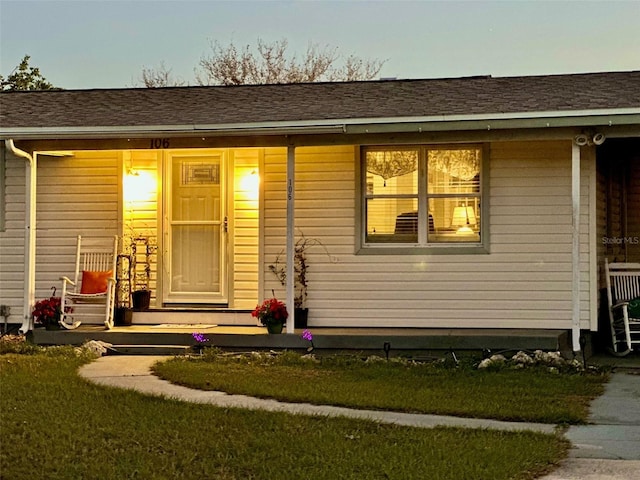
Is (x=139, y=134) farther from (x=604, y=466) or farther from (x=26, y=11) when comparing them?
(x=604, y=466)

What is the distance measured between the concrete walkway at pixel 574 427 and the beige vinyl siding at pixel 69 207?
2551mm

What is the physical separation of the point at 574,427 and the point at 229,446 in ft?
8.56

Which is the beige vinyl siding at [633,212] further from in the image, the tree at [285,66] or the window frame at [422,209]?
the tree at [285,66]

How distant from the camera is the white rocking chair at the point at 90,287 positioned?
1012 cm

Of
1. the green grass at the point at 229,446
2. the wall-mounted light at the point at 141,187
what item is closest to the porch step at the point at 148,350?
the wall-mounted light at the point at 141,187

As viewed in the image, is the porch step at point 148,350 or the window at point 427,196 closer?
the porch step at point 148,350

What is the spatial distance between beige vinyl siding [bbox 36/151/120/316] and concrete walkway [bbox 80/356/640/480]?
2551mm

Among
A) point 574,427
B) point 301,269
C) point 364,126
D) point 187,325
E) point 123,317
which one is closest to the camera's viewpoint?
point 574,427

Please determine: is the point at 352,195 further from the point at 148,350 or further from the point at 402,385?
the point at 402,385

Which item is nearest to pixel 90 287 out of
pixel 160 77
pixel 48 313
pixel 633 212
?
pixel 48 313

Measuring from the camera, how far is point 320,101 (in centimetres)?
1055

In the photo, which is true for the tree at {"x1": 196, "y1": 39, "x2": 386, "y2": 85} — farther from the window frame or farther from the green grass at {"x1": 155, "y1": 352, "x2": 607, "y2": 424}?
the green grass at {"x1": 155, "y1": 352, "x2": 607, "y2": 424}

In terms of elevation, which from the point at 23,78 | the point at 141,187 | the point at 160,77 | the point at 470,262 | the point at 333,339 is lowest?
the point at 333,339

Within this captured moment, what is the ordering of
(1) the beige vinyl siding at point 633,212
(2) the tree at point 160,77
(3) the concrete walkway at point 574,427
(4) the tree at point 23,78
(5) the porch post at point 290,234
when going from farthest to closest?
(2) the tree at point 160,77 < (4) the tree at point 23,78 < (1) the beige vinyl siding at point 633,212 < (5) the porch post at point 290,234 < (3) the concrete walkway at point 574,427
